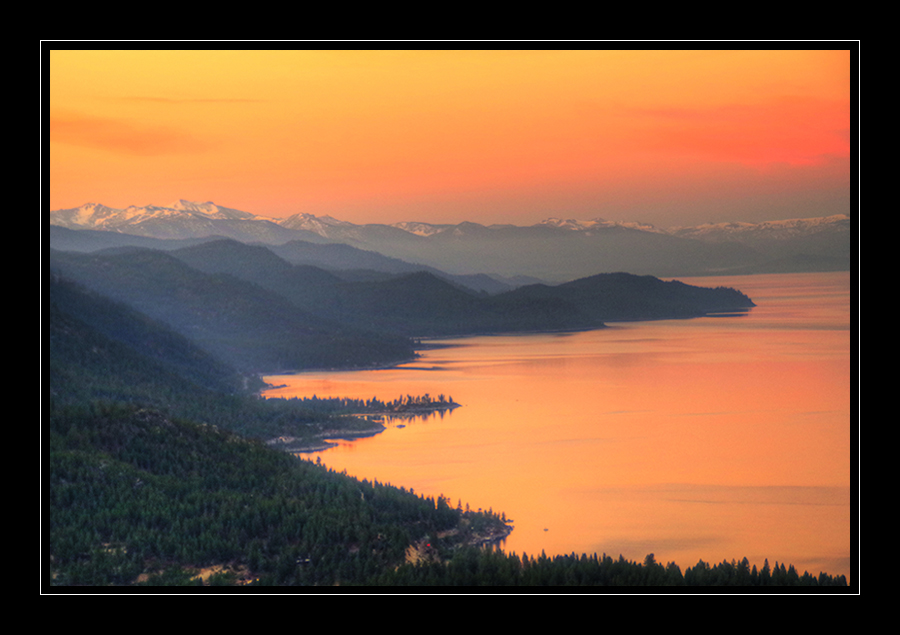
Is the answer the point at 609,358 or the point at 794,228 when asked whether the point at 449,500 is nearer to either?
the point at 794,228

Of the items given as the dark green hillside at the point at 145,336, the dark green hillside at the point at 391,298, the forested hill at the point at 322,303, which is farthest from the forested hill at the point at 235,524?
the dark green hillside at the point at 391,298

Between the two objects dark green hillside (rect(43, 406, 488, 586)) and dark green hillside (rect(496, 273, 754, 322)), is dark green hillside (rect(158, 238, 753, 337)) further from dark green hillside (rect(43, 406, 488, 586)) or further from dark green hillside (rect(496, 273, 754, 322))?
dark green hillside (rect(43, 406, 488, 586))

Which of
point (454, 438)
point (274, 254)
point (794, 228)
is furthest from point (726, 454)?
point (274, 254)

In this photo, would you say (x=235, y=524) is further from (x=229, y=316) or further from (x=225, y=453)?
(x=229, y=316)

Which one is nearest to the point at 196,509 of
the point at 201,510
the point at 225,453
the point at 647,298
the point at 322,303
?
the point at 201,510

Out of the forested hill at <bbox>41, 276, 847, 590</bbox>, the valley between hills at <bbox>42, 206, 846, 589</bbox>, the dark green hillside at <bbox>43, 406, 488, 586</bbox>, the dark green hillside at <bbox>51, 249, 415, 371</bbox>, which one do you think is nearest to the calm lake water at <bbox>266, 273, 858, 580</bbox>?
the valley between hills at <bbox>42, 206, 846, 589</bbox>
